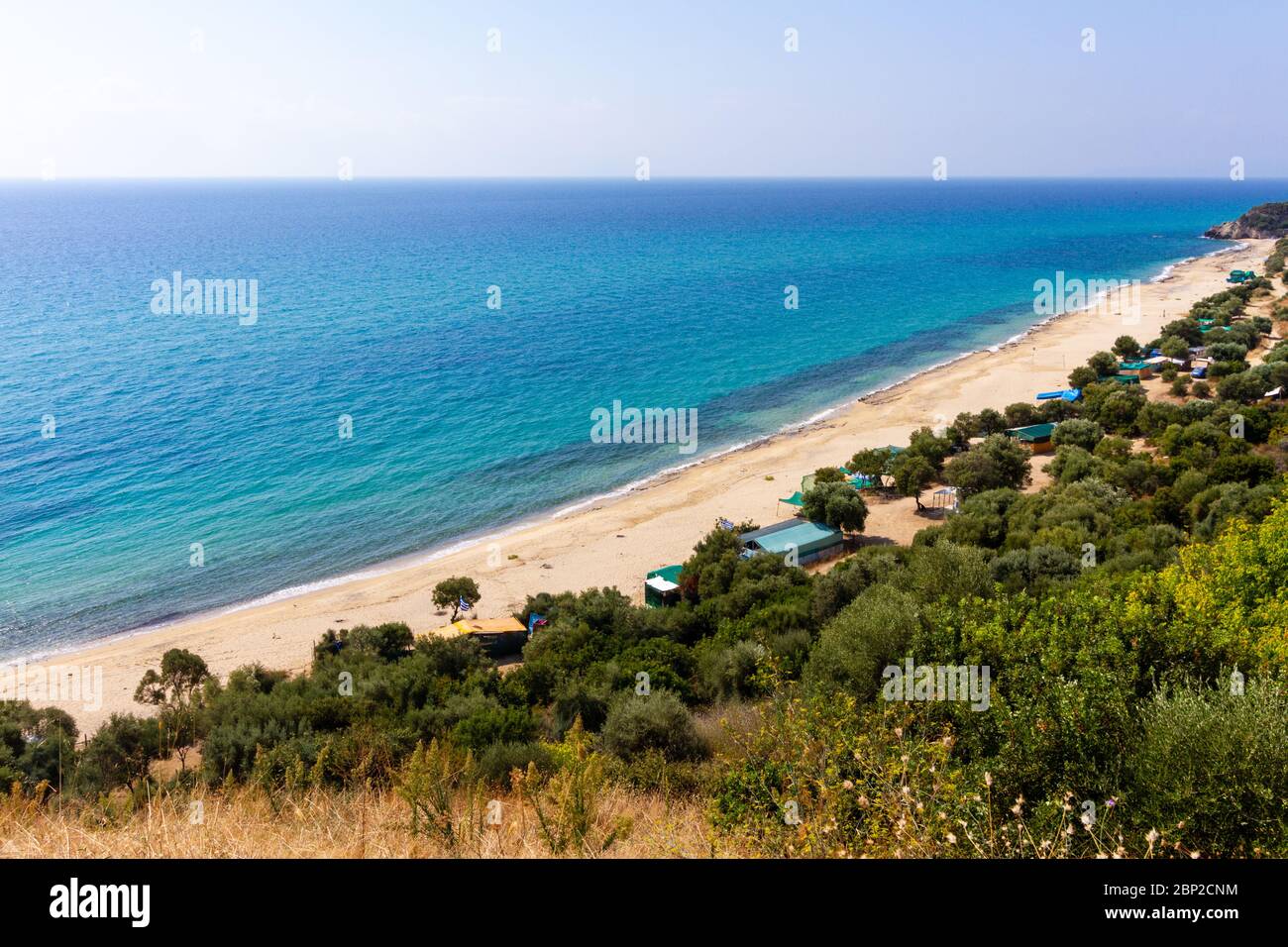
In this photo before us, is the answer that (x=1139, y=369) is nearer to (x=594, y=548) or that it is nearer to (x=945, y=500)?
(x=945, y=500)

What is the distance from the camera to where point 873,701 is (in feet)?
42.0

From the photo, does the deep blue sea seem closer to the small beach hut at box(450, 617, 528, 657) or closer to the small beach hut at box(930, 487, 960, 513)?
the small beach hut at box(450, 617, 528, 657)

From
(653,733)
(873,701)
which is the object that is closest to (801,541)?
(873,701)

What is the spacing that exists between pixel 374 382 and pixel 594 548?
3184 cm

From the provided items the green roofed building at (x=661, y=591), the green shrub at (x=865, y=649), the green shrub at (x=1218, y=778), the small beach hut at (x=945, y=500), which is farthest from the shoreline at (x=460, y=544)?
the green shrub at (x=1218, y=778)

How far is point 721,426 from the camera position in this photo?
49875 millimetres

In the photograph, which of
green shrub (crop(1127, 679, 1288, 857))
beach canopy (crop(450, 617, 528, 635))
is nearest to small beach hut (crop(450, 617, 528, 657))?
beach canopy (crop(450, 617, 528, 635))

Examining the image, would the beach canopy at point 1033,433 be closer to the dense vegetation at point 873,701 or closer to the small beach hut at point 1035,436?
the small beach hut at point 1035,436

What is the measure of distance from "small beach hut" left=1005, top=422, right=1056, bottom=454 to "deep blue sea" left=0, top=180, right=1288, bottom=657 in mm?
14706

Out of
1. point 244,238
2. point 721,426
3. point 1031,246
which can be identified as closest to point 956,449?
point 721,426

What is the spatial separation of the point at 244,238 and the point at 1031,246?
144 metres

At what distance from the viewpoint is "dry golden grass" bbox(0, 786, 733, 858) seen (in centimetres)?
606

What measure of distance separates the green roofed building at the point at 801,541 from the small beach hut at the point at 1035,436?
1535 centimetres
